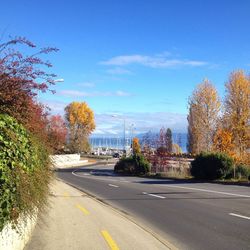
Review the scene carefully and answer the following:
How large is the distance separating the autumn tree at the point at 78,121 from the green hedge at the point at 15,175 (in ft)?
310

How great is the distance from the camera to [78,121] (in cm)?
10381

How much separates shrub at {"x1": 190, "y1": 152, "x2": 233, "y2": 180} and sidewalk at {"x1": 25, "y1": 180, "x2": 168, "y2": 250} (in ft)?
61.9

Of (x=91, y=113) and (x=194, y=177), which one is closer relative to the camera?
(x=194, y=177)

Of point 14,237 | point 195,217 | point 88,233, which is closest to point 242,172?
point 195,217

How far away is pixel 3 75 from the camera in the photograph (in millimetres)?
8656

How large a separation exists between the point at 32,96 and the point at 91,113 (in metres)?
96.1

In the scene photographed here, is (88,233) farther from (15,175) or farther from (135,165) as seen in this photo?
(135,165)

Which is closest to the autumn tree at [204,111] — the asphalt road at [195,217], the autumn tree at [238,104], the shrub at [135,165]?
the autumn tree at [238,104]

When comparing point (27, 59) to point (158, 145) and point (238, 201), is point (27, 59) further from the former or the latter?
point (158, 145)

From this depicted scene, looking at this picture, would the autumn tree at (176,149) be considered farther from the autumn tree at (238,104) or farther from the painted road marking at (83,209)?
the painted road marking at (83,209)

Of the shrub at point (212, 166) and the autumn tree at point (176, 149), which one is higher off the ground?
the autumn tree at point (176, 149)

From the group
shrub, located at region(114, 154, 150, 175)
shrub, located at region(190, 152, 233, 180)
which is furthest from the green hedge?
shrub, located at region(114, 154, 150, 175)

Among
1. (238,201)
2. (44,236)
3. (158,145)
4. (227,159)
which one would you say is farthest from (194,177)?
(44,236)

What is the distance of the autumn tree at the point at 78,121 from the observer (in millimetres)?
103062
